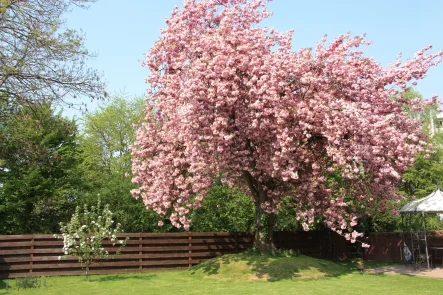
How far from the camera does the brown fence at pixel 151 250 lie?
17.7 m

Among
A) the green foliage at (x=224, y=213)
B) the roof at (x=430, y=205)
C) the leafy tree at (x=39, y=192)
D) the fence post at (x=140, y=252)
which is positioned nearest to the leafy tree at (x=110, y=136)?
the leafy tree at (x=39, y=192)

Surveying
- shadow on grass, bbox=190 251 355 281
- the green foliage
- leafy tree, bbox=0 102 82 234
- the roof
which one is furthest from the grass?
leafy tree, bbox=0 102 82 234

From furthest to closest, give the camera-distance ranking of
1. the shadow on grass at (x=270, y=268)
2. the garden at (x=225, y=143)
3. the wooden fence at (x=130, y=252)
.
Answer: the wooden fence at (x=130, y=252) < the shadow on grass at (x=270, y=268) < the garden at (x=225, y=143)

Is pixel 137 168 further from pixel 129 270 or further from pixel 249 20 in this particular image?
pixel 249 20

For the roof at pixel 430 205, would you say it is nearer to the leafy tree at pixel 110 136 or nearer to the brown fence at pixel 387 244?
the brown fence at pixel 387 244

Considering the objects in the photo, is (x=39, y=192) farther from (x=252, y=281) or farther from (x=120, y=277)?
(x=252, y=281)

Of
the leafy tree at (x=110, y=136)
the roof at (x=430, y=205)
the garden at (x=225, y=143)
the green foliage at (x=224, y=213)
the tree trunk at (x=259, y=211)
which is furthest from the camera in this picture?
the leafy tree at (x=110, y=136)

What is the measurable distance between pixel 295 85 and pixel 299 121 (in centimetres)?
192

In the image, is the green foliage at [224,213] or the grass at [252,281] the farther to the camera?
the green foliage at [224,213]

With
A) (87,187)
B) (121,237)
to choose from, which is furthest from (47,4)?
(87,187)

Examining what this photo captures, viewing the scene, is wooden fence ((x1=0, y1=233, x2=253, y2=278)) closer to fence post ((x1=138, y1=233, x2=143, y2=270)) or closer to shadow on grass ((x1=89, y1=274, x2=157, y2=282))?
fence post ((x1=138, y1=233, x2=143, y2=270))

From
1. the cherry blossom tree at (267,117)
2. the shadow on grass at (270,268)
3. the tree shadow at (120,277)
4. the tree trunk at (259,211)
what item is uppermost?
the cherry blossom tree at (267,117)

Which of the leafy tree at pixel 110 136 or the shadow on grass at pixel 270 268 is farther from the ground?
the leafy tree at pixel 110 136

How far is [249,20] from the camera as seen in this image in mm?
18375
